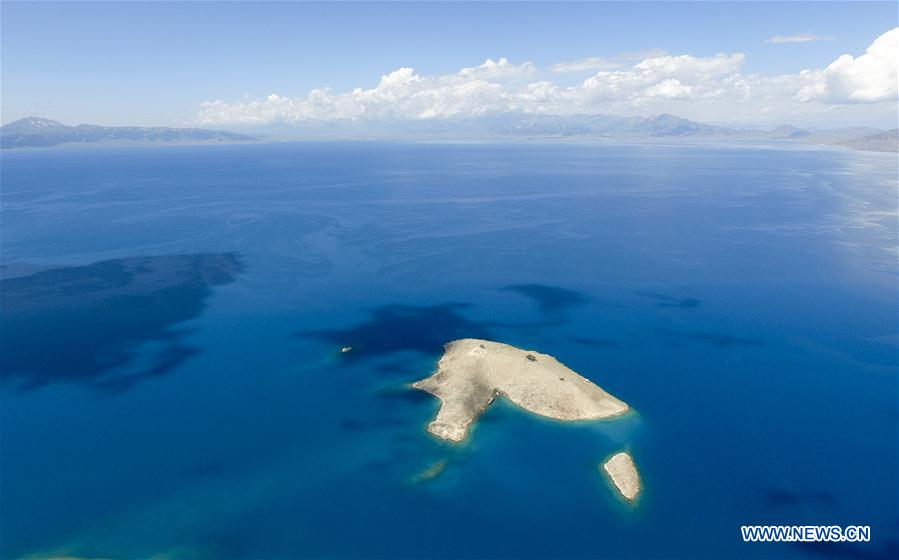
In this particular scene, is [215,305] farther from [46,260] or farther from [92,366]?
[46,260]

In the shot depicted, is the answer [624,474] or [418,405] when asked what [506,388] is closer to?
[418,405]

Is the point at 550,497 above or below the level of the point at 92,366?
below

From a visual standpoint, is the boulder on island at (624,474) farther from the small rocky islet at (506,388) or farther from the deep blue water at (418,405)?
the deep blue water at (418,405)

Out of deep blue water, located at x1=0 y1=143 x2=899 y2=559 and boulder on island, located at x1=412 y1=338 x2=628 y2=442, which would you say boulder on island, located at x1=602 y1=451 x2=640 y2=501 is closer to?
deep blue water, located at x1=0 y1=143 x2=899 y2=559

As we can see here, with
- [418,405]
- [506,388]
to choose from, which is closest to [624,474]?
[506,388]

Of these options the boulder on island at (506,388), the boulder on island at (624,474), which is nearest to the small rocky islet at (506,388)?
the boulder on island at (506,388)

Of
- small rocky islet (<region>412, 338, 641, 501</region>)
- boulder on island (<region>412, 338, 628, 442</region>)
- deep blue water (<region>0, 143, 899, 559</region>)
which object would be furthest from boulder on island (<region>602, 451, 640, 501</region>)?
boulder on island (<region>412, 338, 628, 442</region>)

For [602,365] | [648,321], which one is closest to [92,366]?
[602,365]
